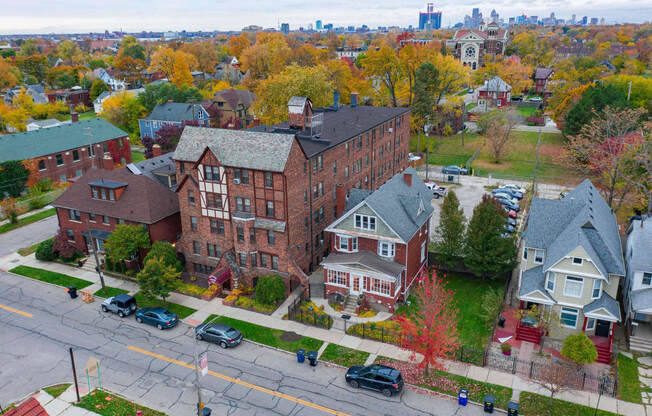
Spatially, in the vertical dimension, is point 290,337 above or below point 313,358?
below

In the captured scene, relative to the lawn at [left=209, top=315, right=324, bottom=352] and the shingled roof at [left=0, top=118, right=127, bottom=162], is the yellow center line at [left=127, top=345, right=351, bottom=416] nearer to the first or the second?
the lawn at [left=209, top=315, right=324, bottom=352]

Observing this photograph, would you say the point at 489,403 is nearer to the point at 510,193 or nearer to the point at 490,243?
the point at 490,243

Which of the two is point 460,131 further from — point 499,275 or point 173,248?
point 173,248

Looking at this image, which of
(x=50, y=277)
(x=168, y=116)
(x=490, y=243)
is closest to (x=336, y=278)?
(x=490, y=243)

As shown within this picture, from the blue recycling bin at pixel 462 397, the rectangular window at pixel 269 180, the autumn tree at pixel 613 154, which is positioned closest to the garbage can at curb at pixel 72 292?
the rectangular window at pixel 269 180

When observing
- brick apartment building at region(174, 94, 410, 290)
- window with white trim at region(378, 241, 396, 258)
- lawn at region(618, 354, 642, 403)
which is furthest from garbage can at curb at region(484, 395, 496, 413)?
brick apartment building at region(174, 94, 410, 290)

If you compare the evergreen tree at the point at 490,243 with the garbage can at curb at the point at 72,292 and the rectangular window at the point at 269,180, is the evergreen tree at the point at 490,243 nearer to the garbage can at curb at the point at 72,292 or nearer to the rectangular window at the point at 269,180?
the rectangular window at the point at 269,180
